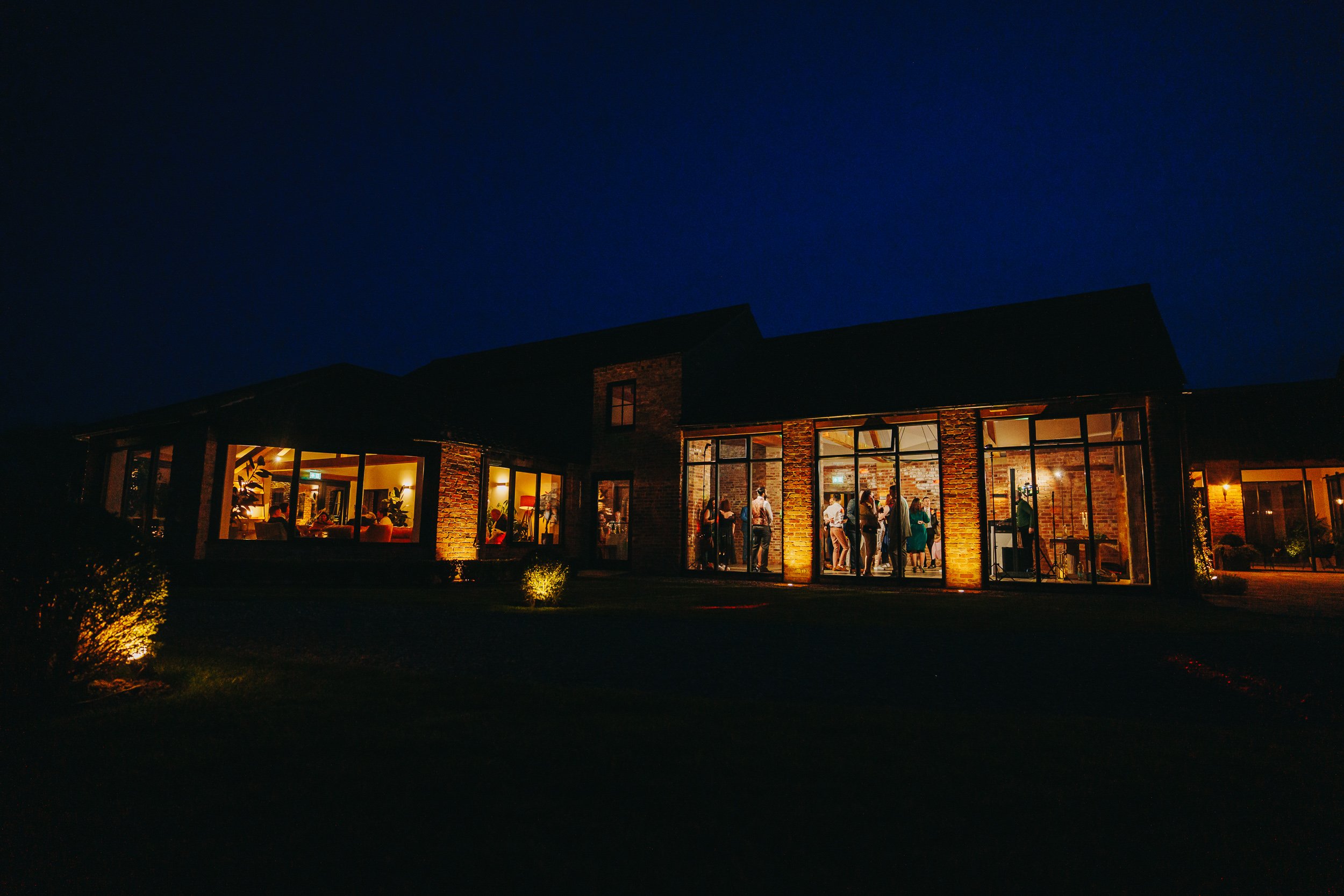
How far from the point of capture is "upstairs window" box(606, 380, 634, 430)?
18422 millimetres

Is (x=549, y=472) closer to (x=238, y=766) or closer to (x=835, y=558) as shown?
(x=835, y=558)

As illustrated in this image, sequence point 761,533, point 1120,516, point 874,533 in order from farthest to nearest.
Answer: point 761,533, point 874,533, point 1120,516

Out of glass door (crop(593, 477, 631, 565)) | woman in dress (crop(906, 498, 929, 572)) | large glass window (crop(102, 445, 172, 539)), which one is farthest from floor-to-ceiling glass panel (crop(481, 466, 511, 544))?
woman in dress (crop(906, 498, 929, 572))

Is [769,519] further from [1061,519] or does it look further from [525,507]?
[525,507]

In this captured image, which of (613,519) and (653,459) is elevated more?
(653,459)

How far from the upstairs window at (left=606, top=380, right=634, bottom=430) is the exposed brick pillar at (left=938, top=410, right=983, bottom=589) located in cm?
777

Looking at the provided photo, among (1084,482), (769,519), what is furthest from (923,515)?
(769,519)

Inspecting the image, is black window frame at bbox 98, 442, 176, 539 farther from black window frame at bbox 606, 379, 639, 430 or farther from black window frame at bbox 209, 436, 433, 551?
black window frame at bbox 606, 379, 639, 430

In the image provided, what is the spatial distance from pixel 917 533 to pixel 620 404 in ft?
26.6

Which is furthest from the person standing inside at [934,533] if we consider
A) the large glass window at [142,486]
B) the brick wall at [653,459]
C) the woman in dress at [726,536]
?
the large glass window at [142,486]

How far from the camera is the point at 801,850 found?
8.20 ft

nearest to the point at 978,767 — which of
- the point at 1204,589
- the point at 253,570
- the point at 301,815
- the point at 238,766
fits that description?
the point at 301,815

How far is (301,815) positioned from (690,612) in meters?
6.76

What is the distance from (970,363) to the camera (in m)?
14.9
